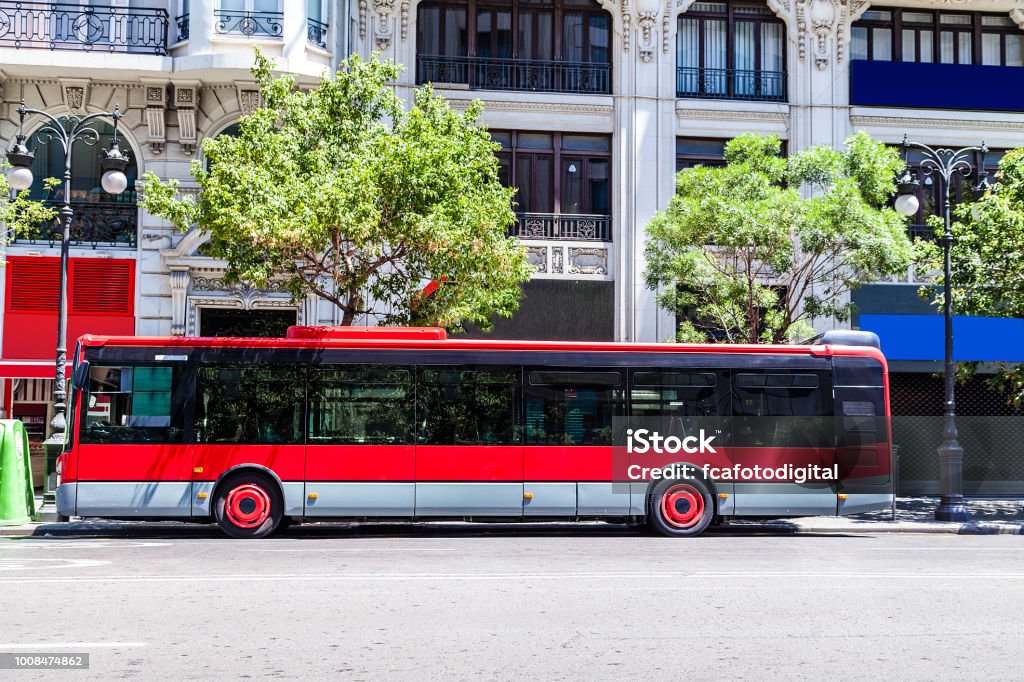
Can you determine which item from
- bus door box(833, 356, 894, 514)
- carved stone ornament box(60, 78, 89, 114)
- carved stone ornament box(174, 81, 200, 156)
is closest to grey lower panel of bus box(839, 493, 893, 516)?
bus door box(833, 356, 894, 514)

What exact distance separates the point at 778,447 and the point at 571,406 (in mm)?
3363

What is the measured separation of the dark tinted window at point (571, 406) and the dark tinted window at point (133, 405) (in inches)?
211

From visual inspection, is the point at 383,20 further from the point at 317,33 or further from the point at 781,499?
the point at 781,499

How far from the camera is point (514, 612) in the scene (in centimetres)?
890

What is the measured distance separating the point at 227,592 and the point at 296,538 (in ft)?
21.0

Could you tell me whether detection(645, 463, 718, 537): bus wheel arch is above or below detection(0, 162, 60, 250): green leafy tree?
below

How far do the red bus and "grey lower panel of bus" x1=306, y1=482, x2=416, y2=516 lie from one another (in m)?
0.02

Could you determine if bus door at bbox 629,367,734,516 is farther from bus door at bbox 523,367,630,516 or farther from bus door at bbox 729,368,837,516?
bus door at bbox 523,367,630,516

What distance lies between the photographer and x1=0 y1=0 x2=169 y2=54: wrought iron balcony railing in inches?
941

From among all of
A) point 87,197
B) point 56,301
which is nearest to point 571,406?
point 56,301

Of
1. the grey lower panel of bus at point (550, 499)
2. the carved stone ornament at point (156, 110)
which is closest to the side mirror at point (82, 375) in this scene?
the grey lower panel of bus at point (550, 499)

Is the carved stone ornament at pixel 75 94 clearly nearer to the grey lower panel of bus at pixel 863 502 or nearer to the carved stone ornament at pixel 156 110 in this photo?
the carved stone ornament at pixel 156 110

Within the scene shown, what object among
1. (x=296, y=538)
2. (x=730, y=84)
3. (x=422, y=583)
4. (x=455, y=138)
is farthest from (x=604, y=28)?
(x=422, y=583)

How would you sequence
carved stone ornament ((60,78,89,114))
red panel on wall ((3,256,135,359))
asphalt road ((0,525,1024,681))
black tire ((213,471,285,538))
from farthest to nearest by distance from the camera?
1. carved stone ornament ((60,78,89,114))
2. red panel on wall ((3,256,135,359))
3. black tire ((213,471,285,538))
4. asphalt road ((0,525,1024,681))
